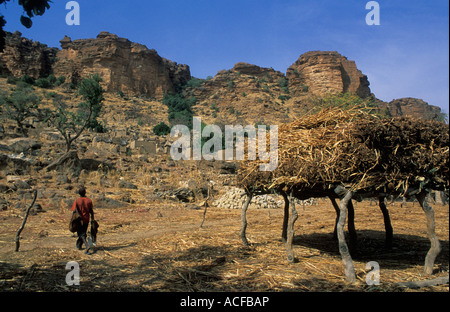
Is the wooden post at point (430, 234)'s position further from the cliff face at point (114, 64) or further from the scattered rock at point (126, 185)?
the cliff face at point (114, 64)

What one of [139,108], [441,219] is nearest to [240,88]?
[139,108]

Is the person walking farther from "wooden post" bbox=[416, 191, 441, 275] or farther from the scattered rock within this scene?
the scattered rock

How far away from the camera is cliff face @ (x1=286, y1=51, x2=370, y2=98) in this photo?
66.6 meters

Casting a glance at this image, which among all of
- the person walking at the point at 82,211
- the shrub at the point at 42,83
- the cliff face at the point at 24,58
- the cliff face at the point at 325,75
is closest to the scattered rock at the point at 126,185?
the person walking at the point at 82,211

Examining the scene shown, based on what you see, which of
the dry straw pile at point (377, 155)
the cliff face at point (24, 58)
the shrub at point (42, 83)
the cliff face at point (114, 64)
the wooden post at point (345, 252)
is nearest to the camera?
the dry straw pile at point (377, 155)

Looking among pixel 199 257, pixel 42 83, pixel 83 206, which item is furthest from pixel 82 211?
pixel 42 83

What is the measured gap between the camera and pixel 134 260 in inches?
238

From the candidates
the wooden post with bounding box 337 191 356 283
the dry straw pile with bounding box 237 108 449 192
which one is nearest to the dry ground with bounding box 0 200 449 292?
the wooden post with bounding box 337 191 356 283

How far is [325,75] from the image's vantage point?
66938mm

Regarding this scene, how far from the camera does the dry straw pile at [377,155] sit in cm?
421

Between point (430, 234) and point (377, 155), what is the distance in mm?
1409

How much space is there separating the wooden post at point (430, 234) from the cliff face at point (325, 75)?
64.1 meters

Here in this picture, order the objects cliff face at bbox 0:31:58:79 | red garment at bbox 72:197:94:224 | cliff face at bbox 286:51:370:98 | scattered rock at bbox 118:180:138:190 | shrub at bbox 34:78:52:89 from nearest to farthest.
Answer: red garment at bbox 72:197:94:224 < scattered rock at bbox 118:180:138:190 < shrub at bbox 34:78:52:89 < cliff face at bbox 0:31:58:79 < cliff face at bbox 286:51:370:98

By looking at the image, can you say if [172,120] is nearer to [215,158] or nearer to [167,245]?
[215,158]
